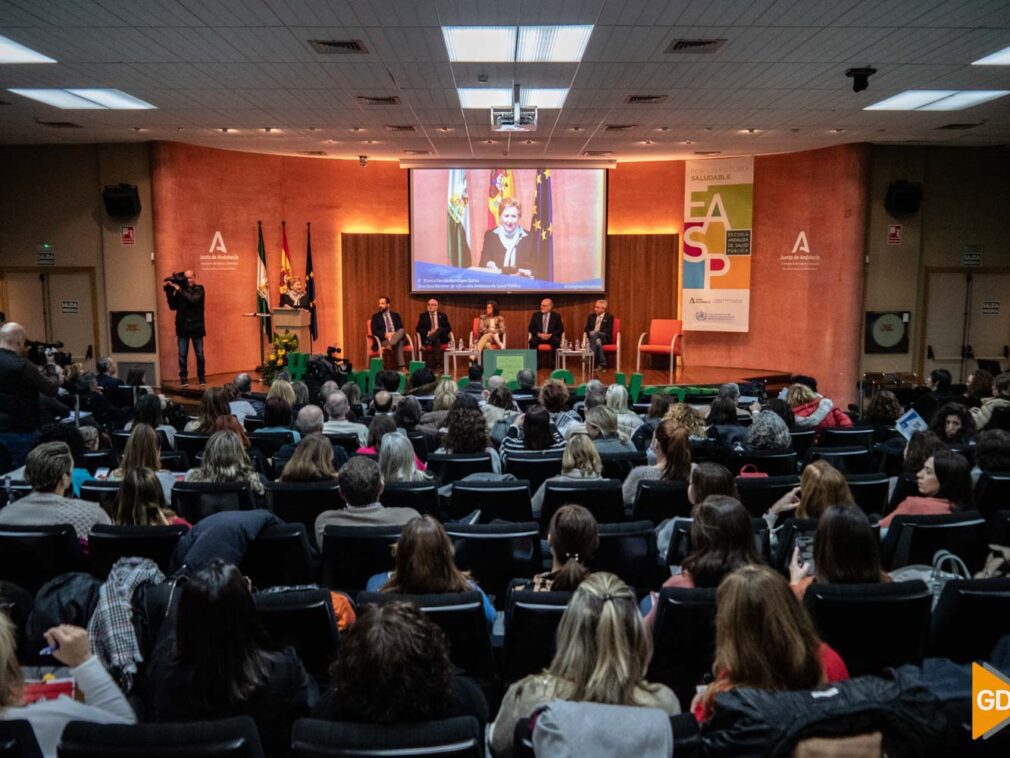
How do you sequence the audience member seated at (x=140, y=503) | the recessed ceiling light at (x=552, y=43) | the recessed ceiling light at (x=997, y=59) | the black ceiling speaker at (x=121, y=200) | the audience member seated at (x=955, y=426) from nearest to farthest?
the audience member seated at (x=140, y=503) < the audience member seated at (x=955, y=426) < the recessed ceiling light at (x=552, y=43) < the recessed ceiling light at (x=997, y=59) < the black ceiling speaker at (x=121, y=200)

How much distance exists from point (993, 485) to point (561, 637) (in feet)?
11.1

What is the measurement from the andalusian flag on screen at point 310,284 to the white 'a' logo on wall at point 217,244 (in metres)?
1.58

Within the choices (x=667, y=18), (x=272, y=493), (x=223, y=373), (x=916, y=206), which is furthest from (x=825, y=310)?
(x=272, y=493)

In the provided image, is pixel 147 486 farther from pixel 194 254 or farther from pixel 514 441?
pixel 194 254

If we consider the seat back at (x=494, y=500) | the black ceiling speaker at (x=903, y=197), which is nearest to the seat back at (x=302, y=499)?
the seat back at (x=494, y=500)

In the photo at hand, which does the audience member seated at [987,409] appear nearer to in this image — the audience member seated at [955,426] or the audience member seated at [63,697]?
the audience member seated at [955,426]

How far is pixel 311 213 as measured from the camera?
1462 cm

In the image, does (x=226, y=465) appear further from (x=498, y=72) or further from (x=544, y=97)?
(x=544, y=97)

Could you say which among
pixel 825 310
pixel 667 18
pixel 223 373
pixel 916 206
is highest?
pixel 667 18

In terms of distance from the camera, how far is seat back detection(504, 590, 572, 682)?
2.63 meters

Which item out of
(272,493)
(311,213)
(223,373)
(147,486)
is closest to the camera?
(147,486)

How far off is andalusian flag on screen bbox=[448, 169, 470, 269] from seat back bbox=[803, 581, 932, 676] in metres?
12.5

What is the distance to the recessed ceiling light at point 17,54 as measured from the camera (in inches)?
275

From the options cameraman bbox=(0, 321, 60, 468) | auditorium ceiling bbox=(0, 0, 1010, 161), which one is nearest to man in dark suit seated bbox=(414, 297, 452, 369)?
auditorium ceiling bbox=(0, 0, 1010, 161)
